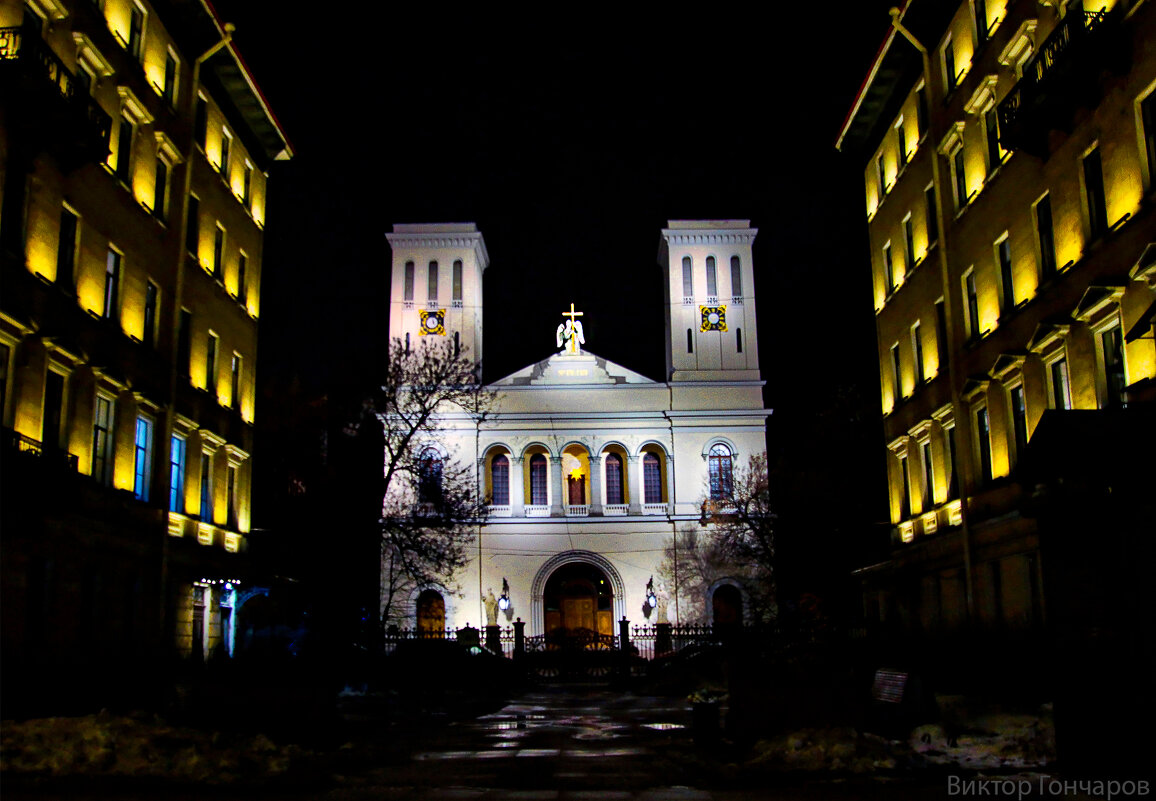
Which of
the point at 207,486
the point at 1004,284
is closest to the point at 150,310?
the point at 207,486

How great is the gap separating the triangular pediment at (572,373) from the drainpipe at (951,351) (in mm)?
33854

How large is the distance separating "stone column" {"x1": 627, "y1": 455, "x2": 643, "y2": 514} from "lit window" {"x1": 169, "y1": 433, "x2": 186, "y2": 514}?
32714 millimetres

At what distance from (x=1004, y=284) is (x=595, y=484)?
3712cm

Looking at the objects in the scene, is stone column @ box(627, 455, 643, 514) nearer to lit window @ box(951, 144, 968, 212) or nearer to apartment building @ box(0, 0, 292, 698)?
apartment building @ box(0, 0, 292, 698)

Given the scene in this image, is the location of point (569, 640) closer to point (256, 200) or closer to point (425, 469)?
point (425, 469)

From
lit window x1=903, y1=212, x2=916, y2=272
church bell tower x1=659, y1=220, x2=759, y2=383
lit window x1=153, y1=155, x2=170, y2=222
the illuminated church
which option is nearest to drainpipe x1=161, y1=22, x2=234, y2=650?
lit window x1=153, y1=155, x2=170, y2=222

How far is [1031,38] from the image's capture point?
21859mm

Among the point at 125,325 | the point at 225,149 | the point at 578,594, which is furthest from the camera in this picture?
the point at 578,594

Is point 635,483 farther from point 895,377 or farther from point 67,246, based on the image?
point 67,246

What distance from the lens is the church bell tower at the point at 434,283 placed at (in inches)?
2461

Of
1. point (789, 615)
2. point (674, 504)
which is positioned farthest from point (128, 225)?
point (674, 504)

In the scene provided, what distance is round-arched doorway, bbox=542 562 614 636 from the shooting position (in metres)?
59.5

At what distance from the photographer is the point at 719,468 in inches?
2346

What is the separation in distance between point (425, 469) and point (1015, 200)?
81.4ft
